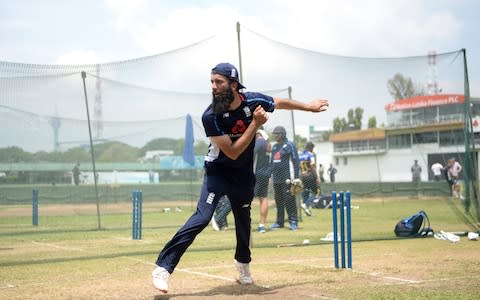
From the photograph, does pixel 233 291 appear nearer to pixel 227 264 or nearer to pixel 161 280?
pixel 161 280

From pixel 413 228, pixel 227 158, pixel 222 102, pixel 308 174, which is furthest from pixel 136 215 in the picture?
pixel 222 102

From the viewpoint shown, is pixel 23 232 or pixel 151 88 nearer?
pixel 23 232

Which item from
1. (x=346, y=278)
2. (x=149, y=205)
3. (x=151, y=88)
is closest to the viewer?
(x=346, y=278)

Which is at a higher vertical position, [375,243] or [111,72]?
[111,72]

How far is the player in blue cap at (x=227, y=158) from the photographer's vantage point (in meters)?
6.42

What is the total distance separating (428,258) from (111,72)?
790 cm

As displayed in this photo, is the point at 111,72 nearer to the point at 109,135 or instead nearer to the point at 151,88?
the point at 151,88

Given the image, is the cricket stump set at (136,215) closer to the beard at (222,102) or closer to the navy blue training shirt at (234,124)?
the navy blue training shirt at (234,124)

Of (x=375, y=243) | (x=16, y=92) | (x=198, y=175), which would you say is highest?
(x=16, y=92)

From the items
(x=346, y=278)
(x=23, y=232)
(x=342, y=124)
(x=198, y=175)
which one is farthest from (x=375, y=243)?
(x=198, y=175)

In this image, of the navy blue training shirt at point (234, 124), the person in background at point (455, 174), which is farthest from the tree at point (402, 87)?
the navy blue training shirt at point (234, 124)

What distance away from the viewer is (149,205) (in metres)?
22.3

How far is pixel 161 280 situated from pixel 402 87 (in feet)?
36.0

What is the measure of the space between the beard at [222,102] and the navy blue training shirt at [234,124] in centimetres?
5
